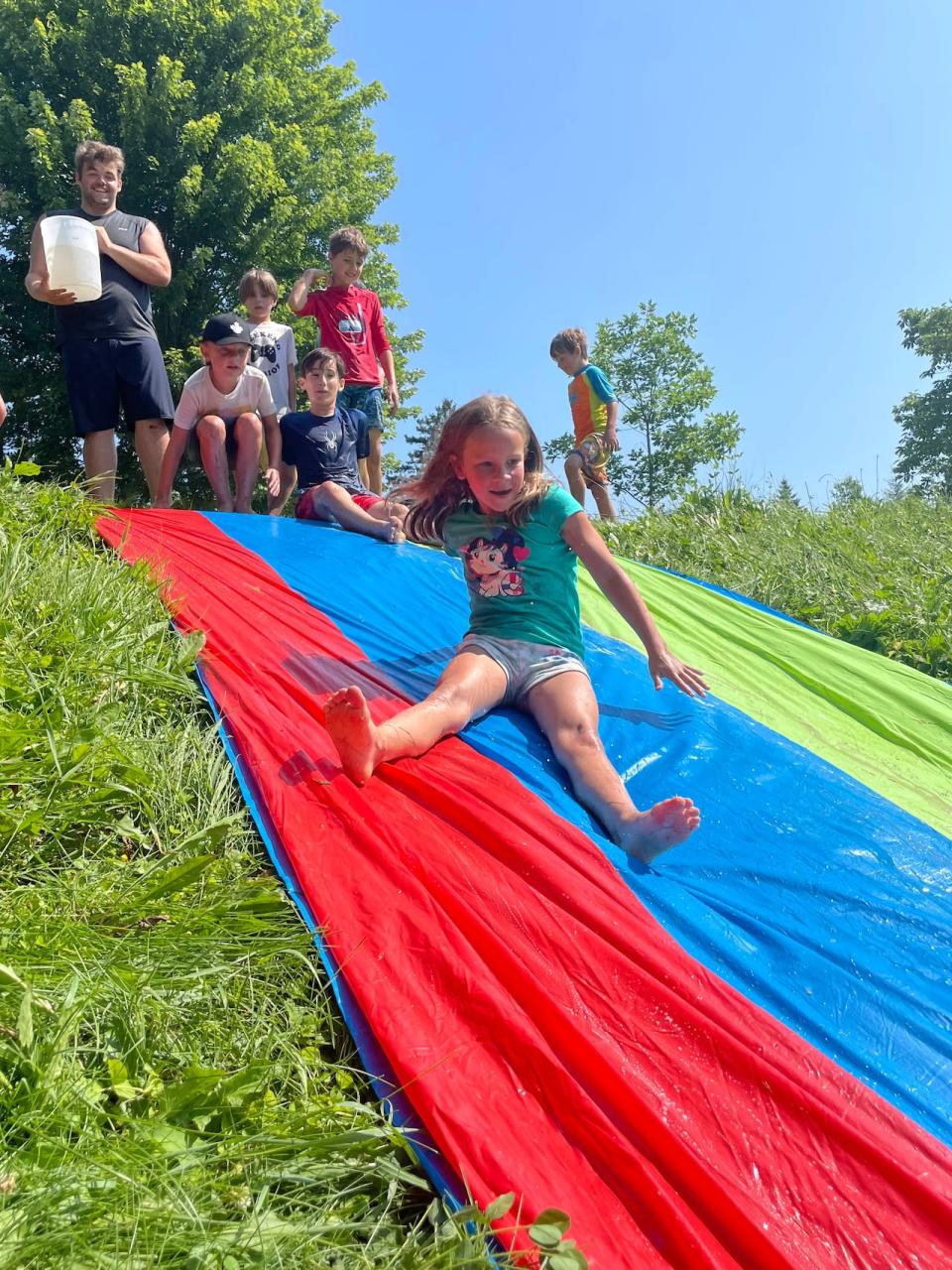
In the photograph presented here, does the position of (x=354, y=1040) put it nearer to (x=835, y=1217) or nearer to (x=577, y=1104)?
(x=577, y=1104)

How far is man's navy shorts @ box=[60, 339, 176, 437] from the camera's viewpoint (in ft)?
15.6

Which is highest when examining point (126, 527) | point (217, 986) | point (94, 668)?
point (126, 527)

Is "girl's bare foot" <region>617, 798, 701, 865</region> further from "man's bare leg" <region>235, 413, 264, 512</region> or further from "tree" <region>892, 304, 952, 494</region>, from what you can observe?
"tree" <region>892, 304, 952, 494</region>

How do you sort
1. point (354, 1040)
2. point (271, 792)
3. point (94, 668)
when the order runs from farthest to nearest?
point (94, 668), point (271, 792), point (354, 1040)

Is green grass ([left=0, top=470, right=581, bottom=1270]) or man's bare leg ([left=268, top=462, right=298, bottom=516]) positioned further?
man's bare leg ([left=268, top=462, right=298, bottom=516])

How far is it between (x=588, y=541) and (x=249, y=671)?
115 centimetres

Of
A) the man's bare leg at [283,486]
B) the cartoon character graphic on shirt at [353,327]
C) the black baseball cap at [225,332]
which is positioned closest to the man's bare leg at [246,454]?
the man's bare leg at [283,486]

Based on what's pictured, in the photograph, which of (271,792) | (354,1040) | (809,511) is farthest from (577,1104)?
(809,511)

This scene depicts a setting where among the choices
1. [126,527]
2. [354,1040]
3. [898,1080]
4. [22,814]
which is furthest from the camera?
[126,527]

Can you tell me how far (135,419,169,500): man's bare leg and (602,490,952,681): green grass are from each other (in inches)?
125


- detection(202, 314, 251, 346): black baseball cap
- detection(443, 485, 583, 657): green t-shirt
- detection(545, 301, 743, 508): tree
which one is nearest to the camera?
detection(443, 485, 583, 657): green t-shirt

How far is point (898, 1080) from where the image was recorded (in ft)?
5.54

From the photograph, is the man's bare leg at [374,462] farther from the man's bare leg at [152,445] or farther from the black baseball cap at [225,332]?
the man's bare leg at [152,445]

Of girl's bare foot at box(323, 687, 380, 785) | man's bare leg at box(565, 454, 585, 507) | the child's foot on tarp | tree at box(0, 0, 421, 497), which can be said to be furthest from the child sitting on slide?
tree at box(0, 0, 421, 497)
